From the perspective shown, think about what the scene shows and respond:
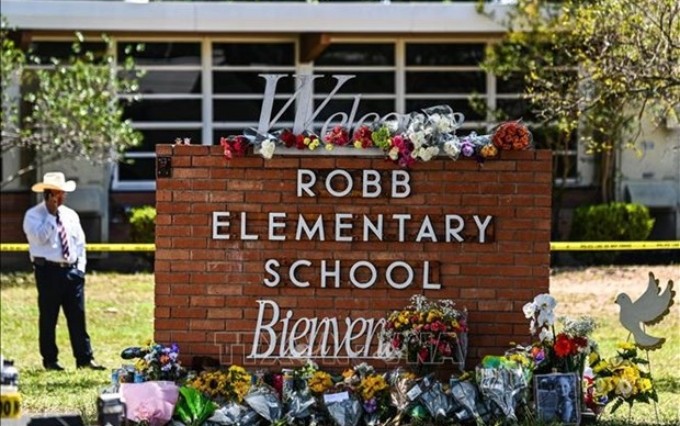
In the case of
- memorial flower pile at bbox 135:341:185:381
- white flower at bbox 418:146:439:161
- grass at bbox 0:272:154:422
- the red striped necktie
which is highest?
white flower at bbox 418:146:439:161

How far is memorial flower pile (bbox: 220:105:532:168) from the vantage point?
9.66 metres

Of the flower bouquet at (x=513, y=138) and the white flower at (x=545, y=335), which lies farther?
the flower bouquet at (x=513, y=138)

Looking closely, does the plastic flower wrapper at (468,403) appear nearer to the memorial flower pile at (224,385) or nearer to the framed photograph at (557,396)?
the framed photograph at (557,396)

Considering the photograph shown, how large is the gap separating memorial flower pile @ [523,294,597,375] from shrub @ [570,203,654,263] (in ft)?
34.6

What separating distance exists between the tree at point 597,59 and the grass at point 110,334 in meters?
2.08

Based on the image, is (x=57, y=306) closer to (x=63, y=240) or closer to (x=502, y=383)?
(x=63, y=240)

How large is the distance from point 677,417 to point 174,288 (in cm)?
395

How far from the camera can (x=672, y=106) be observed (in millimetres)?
14109

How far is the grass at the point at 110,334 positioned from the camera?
1046 cm

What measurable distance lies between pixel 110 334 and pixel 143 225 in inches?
186

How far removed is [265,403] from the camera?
9.28m

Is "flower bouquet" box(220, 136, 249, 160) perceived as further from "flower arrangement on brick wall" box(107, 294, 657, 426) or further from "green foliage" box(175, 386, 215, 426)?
"green foliage" box(175, 386, 215, 426)

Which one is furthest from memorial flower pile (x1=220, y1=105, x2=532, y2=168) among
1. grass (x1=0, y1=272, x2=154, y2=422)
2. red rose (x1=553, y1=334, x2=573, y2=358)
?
grass (x1=0, y1=272, x2=154, y2=422)

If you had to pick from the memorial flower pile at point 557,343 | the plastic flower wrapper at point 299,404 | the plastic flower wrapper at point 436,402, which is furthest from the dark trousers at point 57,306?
the memorial flower pile at point 557,343
